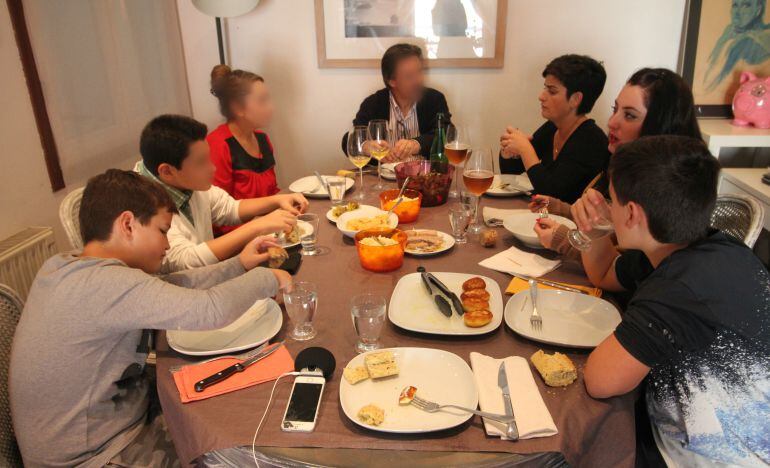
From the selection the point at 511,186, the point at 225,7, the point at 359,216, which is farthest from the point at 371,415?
the point at 225,7

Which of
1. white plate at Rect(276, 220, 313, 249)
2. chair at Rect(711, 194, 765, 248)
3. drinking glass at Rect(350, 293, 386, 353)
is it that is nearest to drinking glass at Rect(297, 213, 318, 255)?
white plate at Rect(276, 220, 313, 249)

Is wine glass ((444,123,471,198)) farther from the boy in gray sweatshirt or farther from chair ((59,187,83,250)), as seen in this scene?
chair ((59,187,83,250))

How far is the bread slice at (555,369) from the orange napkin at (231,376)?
20.6 inches

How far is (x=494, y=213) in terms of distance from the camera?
1.95m

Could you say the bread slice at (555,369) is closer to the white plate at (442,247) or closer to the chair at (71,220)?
the white plate at (442,247)

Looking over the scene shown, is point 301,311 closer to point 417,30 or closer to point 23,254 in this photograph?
point 23,254

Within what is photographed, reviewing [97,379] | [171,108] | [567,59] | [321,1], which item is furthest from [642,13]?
[97,379]

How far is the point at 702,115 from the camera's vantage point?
10.8ft

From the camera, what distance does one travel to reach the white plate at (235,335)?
1132mm

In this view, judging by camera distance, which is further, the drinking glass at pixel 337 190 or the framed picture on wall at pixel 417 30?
the framed picture on wall at pixel 417 30

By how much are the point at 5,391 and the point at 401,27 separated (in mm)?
3018

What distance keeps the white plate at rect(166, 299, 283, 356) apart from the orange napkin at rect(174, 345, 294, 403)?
4 cm

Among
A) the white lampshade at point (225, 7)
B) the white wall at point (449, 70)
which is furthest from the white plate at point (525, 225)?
the white lampshade at point (225, 7)

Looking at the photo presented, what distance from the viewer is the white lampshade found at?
3115 mm
